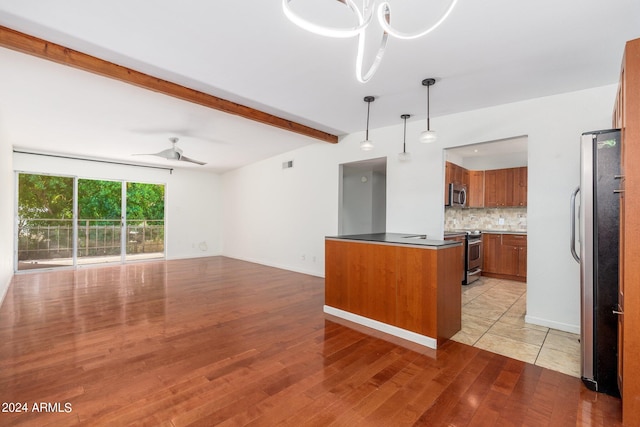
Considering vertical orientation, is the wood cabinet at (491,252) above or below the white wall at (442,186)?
below

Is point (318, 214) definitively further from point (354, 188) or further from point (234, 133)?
point (234, 133)

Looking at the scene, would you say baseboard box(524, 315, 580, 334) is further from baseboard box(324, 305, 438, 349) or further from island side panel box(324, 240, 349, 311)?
island side panel box(324, 240, 349, 311)

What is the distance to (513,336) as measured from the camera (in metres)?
2.94

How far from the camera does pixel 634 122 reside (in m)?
1.64

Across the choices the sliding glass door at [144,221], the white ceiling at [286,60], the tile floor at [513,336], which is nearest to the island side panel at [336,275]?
the tile floor at [513,336]

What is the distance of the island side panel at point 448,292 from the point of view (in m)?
2.73

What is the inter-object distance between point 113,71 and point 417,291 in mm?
3545

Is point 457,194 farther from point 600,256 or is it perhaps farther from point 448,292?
point 600,256

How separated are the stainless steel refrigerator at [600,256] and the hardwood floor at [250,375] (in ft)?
0.80

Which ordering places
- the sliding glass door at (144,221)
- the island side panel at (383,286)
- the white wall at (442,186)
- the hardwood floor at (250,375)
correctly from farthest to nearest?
the sliding glass door at (144,221)
the white wall at (442,186)
the island side panel at (383,286)
the hardwood floor at (250,375)

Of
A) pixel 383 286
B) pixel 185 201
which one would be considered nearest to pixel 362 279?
pixel 383 286

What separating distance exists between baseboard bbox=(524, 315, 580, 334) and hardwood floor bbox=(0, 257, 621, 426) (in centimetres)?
118

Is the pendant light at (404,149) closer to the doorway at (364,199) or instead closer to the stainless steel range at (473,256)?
the stainless steel range at (473,256)

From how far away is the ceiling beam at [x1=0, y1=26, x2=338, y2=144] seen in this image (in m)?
2.24
